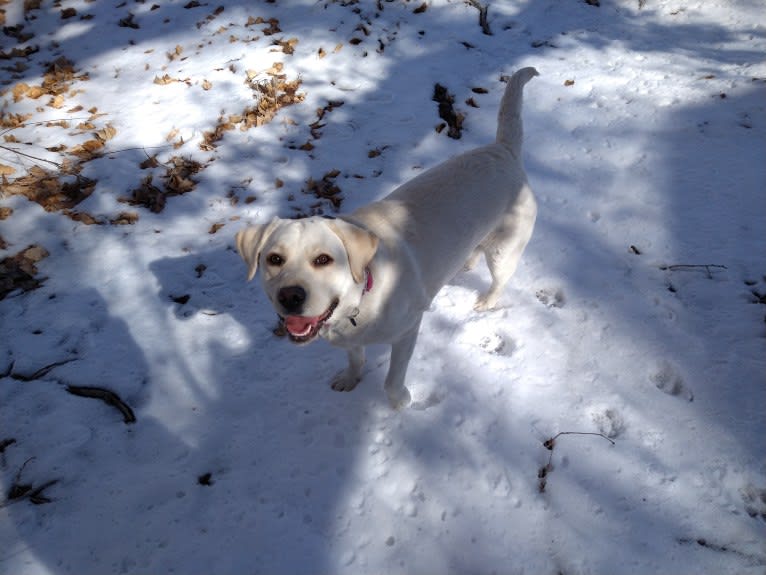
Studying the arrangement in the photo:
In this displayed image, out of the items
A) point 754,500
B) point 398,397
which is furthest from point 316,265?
point 754,500

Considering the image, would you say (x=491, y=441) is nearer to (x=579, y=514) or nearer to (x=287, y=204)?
(x=579, y=514)

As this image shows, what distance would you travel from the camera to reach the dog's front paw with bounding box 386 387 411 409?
8.72 ft

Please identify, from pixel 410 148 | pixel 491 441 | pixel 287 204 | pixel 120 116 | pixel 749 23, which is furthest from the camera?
pixel 749 23

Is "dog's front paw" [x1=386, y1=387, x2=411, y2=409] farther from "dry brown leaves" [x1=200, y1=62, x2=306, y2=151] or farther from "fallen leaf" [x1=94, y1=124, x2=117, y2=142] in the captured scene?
"fallen leaf" [x1=94, y1=124, x2=117, y2=142]

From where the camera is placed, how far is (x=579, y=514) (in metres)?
2.26

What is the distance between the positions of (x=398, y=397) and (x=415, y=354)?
464 millimetres

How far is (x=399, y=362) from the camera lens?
258 centimetres

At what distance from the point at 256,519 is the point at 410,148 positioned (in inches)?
147

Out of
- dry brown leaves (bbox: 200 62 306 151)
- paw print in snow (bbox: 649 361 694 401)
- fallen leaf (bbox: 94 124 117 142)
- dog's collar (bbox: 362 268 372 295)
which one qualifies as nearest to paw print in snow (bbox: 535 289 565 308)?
paw print in snow (bbox: 649 361 694 401)

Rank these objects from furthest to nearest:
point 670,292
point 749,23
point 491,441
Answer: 1. point 749,23
2. point 670,292
3. point 491,441

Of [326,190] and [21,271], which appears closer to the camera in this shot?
[21,271]

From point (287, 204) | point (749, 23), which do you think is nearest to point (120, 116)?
point (287, 204)

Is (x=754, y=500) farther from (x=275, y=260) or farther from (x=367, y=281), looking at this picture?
(x=275, y=260)

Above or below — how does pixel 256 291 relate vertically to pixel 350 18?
below
